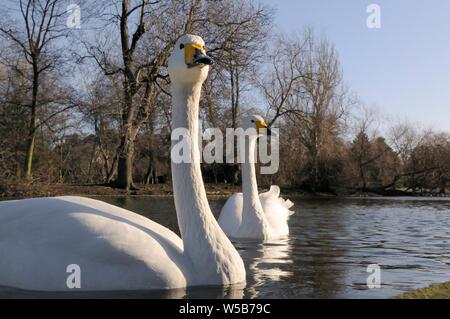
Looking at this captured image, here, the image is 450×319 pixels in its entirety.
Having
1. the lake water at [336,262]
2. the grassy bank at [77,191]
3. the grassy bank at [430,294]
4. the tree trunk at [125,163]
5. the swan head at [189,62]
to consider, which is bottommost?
the lake water at [336,262]

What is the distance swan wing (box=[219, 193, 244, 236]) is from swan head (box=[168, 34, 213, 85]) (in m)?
5.95

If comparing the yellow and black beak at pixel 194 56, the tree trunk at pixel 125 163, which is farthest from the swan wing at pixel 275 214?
the tree trunk at pixel 125 163

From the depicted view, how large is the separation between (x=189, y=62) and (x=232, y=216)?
7021 millimetres

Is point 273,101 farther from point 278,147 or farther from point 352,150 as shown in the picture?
point 352,150

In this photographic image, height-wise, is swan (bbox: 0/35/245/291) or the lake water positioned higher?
swan (bbox: 0/35/245/291)

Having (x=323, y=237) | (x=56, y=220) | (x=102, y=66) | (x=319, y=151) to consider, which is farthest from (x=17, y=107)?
(x=56, y=220)

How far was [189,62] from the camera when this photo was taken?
6.25m

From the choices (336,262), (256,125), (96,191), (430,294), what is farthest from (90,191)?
(430,294)

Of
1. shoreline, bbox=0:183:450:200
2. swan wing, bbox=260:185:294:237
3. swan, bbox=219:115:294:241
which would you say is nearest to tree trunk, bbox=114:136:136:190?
shoreline, bbox=0:183:450:200

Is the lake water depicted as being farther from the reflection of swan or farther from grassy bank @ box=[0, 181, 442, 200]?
grassy bank @ box=[0, 181, 442, 200]

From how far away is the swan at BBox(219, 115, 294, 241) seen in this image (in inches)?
452

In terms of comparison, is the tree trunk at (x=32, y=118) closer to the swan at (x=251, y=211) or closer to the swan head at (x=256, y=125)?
the swan at (x=251, y=211)

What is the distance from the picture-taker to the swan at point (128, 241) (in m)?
5.95

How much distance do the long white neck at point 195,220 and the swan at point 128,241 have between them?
10mm
